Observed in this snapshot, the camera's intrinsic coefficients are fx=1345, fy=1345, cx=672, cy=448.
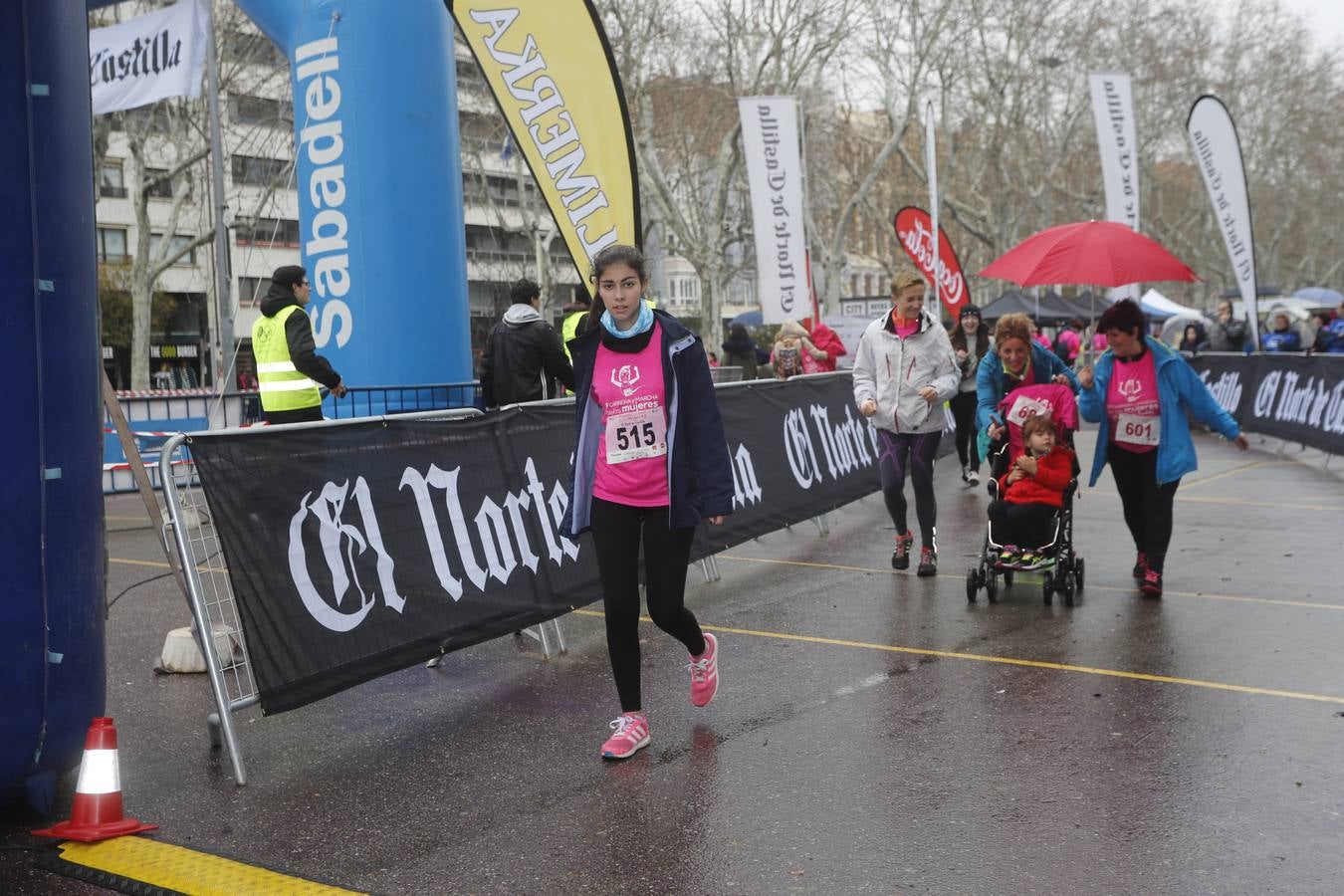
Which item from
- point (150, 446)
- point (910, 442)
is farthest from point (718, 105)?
point (910, 442)

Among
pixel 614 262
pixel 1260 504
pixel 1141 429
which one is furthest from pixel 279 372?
pixel 1260 504

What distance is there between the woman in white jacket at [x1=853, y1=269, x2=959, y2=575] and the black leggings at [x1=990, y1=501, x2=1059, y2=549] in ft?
3.40

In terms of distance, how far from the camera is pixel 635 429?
5129 millimetres

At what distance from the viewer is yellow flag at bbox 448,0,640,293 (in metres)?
8.16

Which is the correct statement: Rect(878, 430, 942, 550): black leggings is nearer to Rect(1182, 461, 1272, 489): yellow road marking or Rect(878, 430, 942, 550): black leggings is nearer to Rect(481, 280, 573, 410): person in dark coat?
Rect(481, 280, 573, 410): person in dark coat

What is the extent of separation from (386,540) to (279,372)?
184 inches

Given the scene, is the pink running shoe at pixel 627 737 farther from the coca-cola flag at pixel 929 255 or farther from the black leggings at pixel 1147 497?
the coca-cola flag at pixel 929 255

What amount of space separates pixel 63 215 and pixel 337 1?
6.90 meters

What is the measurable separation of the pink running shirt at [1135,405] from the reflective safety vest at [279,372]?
5.71 metres

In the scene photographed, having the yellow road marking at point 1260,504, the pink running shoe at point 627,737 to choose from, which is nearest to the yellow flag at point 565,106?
the pink running shoe at point 627,737

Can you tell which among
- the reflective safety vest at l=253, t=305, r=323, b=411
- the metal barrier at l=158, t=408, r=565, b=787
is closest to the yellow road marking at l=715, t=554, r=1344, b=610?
the reflective safety vest at l=253, t=305, r=323, b=411

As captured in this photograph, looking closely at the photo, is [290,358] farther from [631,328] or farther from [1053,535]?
[1053,535]

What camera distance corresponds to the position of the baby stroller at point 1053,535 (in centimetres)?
781

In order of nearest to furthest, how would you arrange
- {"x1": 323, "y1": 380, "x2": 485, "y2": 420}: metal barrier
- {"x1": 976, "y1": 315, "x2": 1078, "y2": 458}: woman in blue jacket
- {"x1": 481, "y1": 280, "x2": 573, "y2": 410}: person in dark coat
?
{"x1": 976, "y1": 315, "x2": 1078, "y2": 458}: woman in blue jacket
{"x1": 481, "y1": 280, "x2": 573, "y2": 410}: person in dark coat
{"x1": 323, "y1": 380, "x2": 485, "y2": 420}: metal barrier
